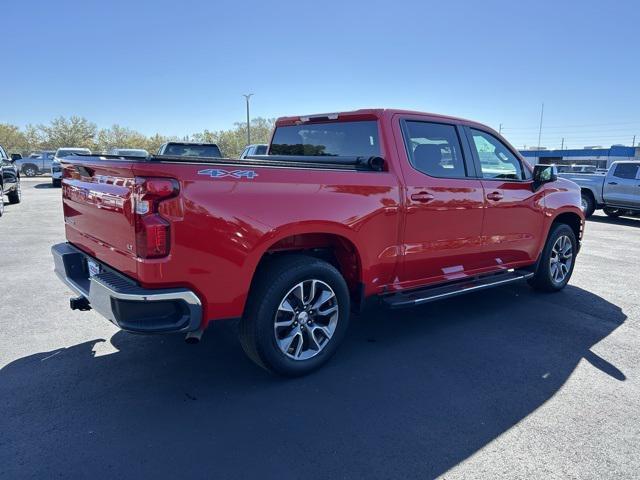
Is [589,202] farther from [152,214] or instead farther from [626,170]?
[152,214]

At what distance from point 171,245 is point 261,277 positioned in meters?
0.76

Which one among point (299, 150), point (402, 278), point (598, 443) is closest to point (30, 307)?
point (299, 150)

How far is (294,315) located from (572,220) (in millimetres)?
4522

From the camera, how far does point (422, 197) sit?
4105 mm

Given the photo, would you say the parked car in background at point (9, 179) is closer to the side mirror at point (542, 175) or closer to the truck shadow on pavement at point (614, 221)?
the side mirror at point (542, 175)

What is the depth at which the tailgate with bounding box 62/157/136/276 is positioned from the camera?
289cm

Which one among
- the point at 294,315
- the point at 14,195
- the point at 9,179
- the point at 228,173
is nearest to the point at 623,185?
the point at 294,315

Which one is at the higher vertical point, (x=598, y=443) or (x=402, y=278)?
(x=402, y=278)

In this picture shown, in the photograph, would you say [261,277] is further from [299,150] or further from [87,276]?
[299,150]

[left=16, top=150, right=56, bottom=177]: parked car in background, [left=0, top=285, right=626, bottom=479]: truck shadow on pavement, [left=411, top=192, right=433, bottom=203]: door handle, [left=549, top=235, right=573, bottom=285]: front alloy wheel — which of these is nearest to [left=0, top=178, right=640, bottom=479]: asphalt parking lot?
[left=0, top=285, right=626, bottom=479]: truck shadow on pavement

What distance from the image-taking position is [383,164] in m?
3.96

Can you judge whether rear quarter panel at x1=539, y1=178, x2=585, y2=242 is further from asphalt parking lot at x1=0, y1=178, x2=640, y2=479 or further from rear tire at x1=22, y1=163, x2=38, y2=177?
rear tire at x1=22, y1=163, x2=38, y2=177

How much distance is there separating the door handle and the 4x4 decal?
1567 mm

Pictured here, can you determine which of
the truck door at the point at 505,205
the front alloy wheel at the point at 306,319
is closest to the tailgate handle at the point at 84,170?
the front alloy wheel at the point at 306,319
